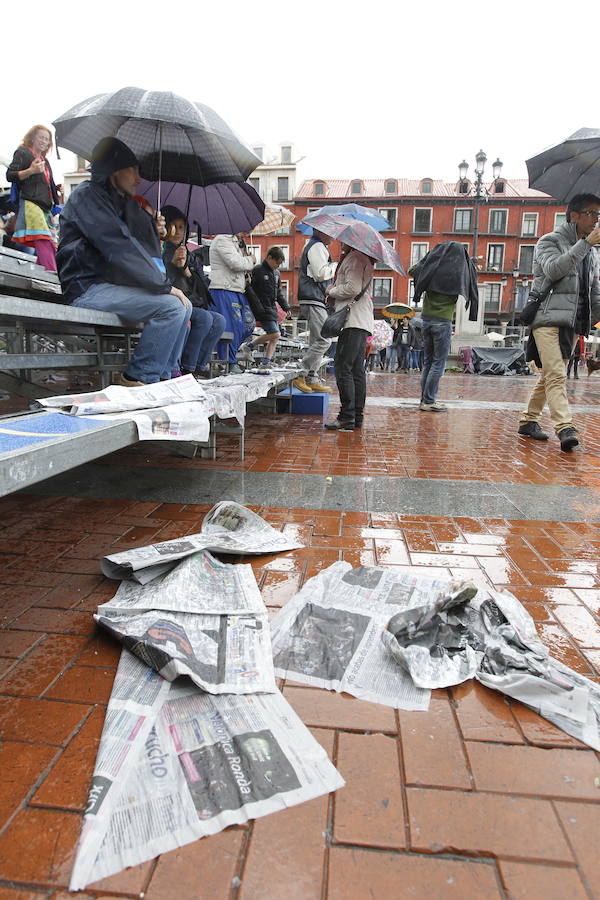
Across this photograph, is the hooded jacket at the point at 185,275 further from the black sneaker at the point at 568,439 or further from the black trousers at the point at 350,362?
the black sneaker at the point at 568,439

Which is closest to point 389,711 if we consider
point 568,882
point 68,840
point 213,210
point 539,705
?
point 539,705

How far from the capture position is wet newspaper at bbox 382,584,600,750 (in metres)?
1.42

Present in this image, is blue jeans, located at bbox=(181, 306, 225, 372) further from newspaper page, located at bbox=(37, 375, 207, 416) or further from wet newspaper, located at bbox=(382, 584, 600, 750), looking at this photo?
wet newspaper, located at bbox=(382, 584, 600, 750)

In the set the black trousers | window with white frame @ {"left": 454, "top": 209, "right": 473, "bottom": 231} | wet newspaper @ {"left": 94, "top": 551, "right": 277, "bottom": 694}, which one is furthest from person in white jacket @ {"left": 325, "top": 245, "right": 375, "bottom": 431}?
window with white frame @ {"left": 454, "top": 209, "right": 473, "bottom": 231}

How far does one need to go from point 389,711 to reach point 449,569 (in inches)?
38.1

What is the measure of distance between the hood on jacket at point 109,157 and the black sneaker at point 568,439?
3979mm

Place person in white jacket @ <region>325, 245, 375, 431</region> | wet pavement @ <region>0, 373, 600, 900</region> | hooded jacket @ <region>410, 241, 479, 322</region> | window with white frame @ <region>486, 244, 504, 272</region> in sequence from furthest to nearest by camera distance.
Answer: window with white frame @ <region>486, 244, 504, 272</region> < hooded jacket @ <region>410, 241, 479, 322</region> < person in white jacket @ <region>325, 245, 375, 431</region> < wet pavement @ <region>0, 373, 600, 900</region>

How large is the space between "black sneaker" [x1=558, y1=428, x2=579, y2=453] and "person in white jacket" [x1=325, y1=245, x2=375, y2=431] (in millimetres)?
1968

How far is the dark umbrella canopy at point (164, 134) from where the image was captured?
11.7 feet

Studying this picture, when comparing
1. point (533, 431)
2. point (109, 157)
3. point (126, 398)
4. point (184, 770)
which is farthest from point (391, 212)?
point (184, 770)

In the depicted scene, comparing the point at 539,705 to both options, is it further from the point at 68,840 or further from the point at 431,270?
the point at 431,270

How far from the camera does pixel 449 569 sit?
2283 millimetres

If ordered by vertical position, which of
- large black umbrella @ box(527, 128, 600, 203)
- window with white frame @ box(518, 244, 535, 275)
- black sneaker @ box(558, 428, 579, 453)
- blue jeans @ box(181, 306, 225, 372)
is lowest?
black sneaker @ box(558, 428, 579, 453)

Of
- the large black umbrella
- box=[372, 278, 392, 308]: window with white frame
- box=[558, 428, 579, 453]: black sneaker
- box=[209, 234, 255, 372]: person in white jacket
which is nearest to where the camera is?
box=[558, 428, 579, 453]: black sneaker
